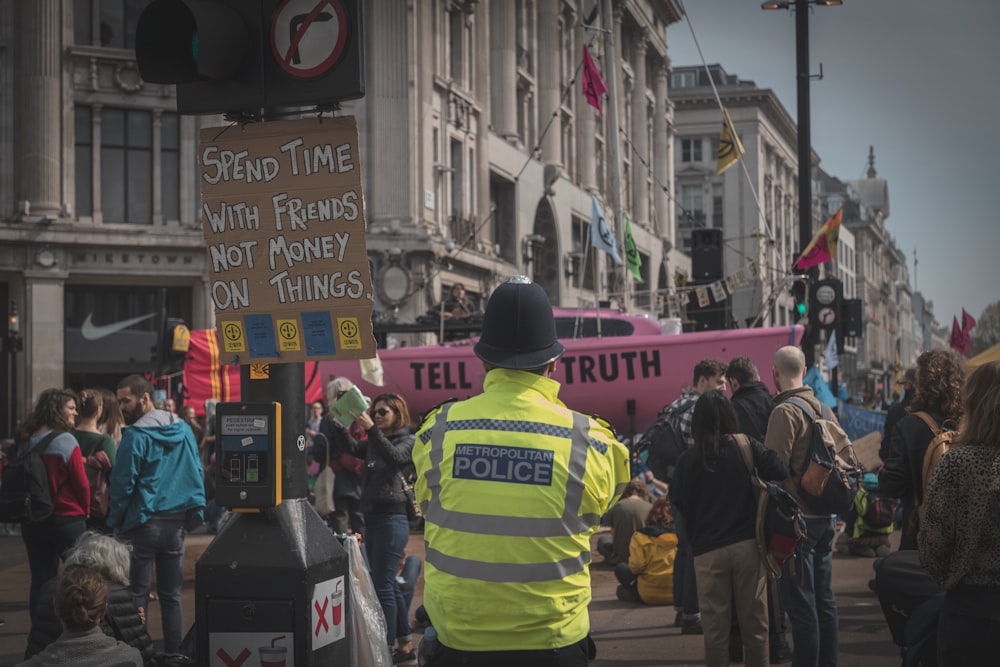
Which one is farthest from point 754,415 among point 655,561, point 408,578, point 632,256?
point 632,256

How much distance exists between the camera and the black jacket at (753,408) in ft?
25.2

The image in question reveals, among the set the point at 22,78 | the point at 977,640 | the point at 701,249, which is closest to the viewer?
the point at 977,640

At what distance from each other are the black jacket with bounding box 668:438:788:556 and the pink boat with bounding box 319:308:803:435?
398 inches

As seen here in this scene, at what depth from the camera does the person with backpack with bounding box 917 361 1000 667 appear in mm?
3980

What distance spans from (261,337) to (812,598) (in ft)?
11.7

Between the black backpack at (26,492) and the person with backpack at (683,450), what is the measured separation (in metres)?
4.33

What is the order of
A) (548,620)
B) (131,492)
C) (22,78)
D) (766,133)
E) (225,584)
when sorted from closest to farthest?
1. (548,620)
2. (225,584)
3. (131,492)
4. (22,78)
5. (766,133)

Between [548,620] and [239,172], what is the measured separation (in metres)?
2.37

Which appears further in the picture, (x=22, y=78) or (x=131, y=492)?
(x=22, y=78)

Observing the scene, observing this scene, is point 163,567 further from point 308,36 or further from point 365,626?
point 308,36

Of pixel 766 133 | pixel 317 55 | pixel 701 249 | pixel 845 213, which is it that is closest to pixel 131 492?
pixel 317 55

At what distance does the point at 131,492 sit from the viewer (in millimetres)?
7648

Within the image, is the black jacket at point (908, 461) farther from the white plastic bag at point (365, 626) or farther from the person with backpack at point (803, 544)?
the white plastic bag at point (365, 626)

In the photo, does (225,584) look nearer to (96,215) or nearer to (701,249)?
(701,249)
